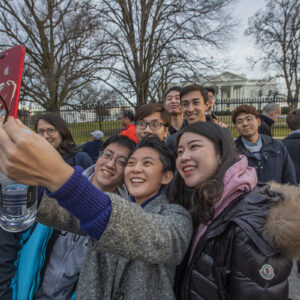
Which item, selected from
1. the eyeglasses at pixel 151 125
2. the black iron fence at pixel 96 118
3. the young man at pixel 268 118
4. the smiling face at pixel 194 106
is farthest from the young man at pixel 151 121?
the black iron fence at pixel 96 118

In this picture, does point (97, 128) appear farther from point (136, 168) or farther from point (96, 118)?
point (136, 168)

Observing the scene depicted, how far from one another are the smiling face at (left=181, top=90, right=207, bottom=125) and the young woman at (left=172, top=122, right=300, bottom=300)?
1.57 metres

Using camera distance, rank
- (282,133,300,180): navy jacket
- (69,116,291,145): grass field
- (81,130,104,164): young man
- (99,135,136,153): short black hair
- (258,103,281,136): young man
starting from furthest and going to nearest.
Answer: (69,116,291,145): grass field → (81,130,104,164): young man → (258,103,281,136): young man → (282,133,300,180): navy jacket → (99,135,136,153): short black hair

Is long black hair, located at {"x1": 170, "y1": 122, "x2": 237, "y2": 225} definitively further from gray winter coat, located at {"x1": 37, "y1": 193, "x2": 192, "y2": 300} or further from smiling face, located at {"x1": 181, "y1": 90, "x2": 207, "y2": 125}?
smiling face, located at {"x1": 181, "y1": 90, "x2": 207, "y2": 125}

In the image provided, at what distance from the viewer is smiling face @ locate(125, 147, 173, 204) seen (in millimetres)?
1594

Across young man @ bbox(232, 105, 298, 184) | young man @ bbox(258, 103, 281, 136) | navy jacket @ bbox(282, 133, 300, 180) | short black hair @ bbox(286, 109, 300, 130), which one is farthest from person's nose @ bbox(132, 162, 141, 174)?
young man @ bbox(258, 103, 281, 136)

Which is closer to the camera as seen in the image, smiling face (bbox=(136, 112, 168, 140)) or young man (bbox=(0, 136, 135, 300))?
young man (bbox=(0, 136, 135, 300))

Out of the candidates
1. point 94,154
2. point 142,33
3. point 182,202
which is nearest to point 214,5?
point 142,33

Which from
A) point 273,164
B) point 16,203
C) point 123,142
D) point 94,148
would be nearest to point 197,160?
point 123,142

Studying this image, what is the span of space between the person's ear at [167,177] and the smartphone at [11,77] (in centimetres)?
112

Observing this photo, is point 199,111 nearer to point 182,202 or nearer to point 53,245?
point 182,202

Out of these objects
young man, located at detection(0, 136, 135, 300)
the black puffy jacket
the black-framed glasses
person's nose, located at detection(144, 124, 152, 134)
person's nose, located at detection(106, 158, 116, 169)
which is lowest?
young man, located at detection(0, 136, 135, 300)

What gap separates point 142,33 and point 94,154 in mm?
10784

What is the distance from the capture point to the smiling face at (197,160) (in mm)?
1469
